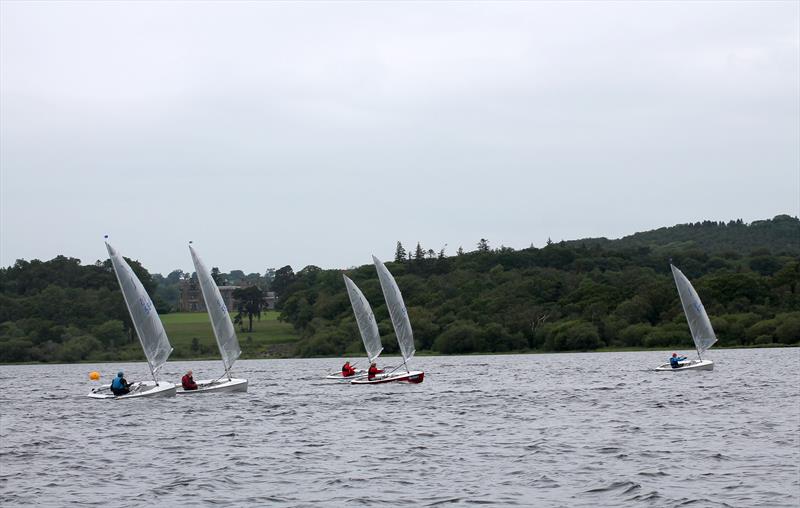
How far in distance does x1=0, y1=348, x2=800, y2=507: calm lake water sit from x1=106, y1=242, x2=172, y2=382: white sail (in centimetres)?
291

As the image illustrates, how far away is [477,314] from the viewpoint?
170 metres

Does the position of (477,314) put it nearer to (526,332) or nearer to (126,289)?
(526,332)

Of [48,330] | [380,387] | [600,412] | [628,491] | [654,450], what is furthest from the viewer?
[48,330]

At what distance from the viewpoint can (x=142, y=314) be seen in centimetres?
6250

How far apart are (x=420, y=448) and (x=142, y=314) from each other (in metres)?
26.1

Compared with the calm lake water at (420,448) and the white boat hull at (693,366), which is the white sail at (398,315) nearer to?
the calm lake water at (420,448)

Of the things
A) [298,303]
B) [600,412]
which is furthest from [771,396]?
[298,303]

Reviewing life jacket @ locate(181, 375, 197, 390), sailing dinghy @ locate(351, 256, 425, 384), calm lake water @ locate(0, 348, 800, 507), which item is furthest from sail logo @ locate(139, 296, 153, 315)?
sailing dinghy @ locate(351, 256, 425, 384)

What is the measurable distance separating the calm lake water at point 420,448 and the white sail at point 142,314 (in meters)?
2.91

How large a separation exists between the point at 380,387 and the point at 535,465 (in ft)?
139

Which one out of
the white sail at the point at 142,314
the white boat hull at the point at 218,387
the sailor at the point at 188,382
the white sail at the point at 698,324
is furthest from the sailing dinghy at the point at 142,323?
the white sail at the point at 698,324

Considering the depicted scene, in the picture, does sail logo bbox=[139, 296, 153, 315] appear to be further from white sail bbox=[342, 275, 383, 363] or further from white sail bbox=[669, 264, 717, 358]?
white sail bbox=[669, 264, 717, 358]

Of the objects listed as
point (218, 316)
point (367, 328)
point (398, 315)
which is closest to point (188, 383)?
point (218, 316)

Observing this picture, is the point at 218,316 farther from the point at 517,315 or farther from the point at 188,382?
the point at 517,315
